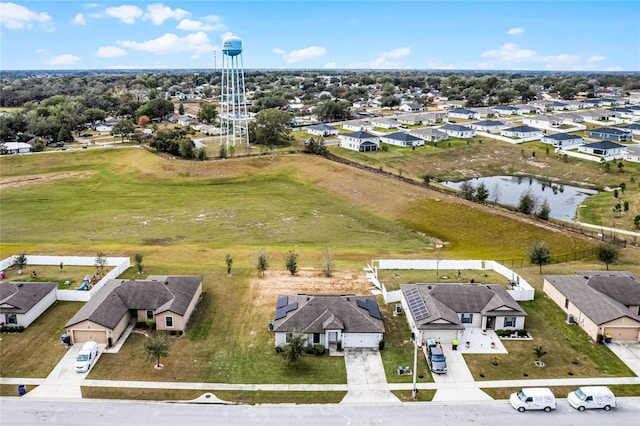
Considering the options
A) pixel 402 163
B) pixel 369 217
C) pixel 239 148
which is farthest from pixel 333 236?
pixel 239 148

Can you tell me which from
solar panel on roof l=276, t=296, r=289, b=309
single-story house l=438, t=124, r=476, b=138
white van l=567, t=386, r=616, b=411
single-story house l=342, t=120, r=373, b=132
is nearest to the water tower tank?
single-story house l=342, t=120, r=373, b=132

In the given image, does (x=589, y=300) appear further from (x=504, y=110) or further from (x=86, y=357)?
(x=504, y=110)

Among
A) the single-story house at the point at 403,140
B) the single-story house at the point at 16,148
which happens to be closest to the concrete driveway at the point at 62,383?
the single-story house at the point at 16,148

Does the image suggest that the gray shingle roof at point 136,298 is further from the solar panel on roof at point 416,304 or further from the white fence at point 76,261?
the solar panel on roof at point 416,304

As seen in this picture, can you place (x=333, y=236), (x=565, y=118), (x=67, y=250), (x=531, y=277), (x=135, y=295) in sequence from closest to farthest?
(x=135, y=295) → (x=531, y=277) → (x=67, y=250) → (x=333, y=236) → (x=565, y=118)

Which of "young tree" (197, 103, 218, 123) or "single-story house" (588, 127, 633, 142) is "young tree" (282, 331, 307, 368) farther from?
"young tree" (197, 103, 218, 123)

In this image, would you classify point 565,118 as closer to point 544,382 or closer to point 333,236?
point 333,236
